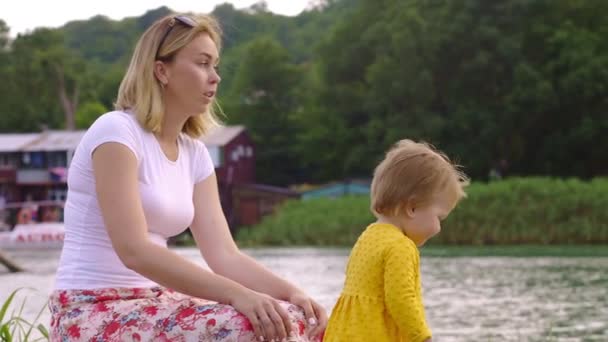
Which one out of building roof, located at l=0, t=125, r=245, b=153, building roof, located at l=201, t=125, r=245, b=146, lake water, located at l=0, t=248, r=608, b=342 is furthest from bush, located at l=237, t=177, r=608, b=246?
building roof, located at l=0, t=125, r=245, b=153

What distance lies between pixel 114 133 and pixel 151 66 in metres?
0.21

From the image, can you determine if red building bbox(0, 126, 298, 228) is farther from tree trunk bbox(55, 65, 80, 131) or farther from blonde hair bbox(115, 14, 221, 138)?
blonde hair bbox(115, 14, 221, 138)

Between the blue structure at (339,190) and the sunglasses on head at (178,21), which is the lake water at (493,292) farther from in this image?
the blue structure at (339,190)

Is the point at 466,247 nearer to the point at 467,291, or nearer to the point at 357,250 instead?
the point at 467,291

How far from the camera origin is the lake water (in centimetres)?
936

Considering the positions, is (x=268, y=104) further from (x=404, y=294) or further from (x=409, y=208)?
(x=404, y=294)

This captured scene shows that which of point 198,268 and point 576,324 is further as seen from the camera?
point 576,324

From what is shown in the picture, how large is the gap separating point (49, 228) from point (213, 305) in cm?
3709

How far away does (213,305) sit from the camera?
9.78 ft

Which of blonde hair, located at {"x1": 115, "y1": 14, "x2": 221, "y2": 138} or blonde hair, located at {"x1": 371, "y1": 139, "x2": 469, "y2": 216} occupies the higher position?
blonde hair, located at {"x1": 115, "y1": 14, "x2": 221, "y2": 138}

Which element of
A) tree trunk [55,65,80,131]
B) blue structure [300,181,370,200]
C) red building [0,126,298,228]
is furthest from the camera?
tree trunk [55,65,80,131]

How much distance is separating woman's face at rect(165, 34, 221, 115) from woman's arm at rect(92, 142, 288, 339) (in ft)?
0.79

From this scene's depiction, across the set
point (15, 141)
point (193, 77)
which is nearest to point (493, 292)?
point (193, 77)

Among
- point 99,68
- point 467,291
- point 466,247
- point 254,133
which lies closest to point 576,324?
point 467,291
